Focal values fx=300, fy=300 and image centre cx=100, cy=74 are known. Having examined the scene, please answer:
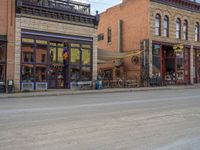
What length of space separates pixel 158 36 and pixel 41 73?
51.9ft

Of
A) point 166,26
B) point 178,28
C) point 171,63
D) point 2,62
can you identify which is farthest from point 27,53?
point 178,28

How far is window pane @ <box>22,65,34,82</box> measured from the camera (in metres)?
25.6

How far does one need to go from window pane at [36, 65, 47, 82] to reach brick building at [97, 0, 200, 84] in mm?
8857

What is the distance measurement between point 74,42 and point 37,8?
4.84 meters

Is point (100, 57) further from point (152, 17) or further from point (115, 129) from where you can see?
point (115, 129)

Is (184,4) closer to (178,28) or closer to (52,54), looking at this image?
(178,28)

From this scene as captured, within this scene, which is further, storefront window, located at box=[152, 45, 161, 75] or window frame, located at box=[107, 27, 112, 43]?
window frame, located at box=[107, 27, 112, 43]

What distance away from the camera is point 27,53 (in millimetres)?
26047

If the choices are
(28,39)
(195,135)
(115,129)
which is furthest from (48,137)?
(28,39)

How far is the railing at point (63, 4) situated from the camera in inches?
1034

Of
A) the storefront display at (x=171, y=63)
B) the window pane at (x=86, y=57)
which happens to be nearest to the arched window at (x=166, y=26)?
the storefront display at (x=171, y=63)

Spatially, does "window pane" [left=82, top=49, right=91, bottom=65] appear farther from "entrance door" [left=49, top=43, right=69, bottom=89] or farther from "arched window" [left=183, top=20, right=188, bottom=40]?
"arched window" [left=183, top=20, right=188, bottom=40]

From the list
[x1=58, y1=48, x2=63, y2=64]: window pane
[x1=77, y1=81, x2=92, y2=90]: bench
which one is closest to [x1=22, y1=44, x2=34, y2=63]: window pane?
[x1=58, y1=48, x2=63, y2=64]: window pane

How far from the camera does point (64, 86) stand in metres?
28.8
